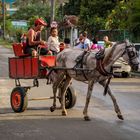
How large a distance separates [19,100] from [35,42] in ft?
4.94

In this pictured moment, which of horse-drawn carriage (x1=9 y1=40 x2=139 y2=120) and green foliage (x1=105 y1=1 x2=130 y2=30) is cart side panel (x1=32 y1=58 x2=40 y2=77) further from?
green foliage (x1=105 y1=1 x2=130 y2=30)

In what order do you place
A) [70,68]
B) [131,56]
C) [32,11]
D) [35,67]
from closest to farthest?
[131,56]
[70,68]
[35,67]
[32,11]

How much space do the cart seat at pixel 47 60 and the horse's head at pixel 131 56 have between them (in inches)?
95.5

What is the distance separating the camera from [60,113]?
13.4m

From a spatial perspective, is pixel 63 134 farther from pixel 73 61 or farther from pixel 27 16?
pixel 27 16

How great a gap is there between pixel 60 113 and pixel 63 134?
2.85 meters

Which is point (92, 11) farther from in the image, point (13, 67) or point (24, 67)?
point (24, 67)

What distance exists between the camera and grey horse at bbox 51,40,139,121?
12.1m

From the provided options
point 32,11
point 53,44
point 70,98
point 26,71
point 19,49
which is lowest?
point 32,11

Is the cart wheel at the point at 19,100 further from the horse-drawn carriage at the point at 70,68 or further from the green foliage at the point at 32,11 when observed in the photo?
the green foliage at the point at 32,11

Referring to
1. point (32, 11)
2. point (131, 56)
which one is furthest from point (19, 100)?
point (32, 11)

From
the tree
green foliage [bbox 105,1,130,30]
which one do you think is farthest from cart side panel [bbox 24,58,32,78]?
green foliage [bbox 105,1,130,30]

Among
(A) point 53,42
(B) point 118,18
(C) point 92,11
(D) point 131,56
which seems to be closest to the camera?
(D) point 131,56

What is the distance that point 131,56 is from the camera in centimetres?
1191
